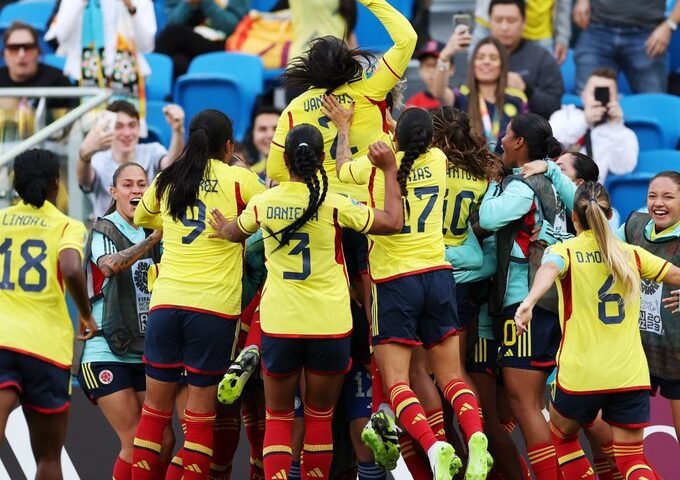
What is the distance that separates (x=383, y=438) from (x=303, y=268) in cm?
98

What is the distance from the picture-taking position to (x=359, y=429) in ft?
27.5

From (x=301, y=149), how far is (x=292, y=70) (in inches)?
37.0

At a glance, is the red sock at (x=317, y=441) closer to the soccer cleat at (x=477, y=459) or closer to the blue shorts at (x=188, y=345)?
the blue shorts at (x=188, y=345)

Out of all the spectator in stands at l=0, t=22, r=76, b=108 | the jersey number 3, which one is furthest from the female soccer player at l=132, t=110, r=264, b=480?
the spectator in stands at l=0, t=22, r=76, b=108

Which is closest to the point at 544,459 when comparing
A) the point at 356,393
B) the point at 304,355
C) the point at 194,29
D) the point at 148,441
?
the point at 356,393

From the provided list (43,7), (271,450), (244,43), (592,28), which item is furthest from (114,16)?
(271,450)

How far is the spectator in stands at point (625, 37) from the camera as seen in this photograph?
12.2 meters

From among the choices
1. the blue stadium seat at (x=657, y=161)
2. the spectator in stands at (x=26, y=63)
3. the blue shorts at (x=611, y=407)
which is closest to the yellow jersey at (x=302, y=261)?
the blue shorts at (x=611, y=407)

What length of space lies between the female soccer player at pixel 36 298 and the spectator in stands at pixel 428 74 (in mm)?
3842

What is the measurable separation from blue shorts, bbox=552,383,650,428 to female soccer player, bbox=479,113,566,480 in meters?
0.45

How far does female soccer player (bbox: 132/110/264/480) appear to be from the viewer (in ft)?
25.8

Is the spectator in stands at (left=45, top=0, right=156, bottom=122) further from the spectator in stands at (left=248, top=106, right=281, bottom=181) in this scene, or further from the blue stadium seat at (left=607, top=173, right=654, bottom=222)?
the blue stadium seat at (left=607, top=173, right=654, bottom=222)

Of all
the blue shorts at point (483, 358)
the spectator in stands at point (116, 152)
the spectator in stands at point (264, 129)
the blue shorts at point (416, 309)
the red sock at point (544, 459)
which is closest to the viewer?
the blue shorts at point (416, 309)

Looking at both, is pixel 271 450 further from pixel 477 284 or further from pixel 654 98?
pixel 654 98
